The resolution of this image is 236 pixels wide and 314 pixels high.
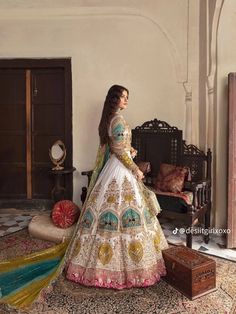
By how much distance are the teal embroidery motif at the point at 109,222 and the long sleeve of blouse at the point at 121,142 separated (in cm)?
42

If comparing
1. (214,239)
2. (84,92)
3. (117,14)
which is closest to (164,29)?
(117,14)

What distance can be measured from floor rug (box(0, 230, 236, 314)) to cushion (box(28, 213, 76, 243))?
0.86m

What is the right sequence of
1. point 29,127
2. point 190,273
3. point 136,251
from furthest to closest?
point 29,127, point 136,251, point 190,273

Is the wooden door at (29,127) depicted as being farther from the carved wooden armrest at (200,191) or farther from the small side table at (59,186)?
the carved wooden armrest at (200,191)

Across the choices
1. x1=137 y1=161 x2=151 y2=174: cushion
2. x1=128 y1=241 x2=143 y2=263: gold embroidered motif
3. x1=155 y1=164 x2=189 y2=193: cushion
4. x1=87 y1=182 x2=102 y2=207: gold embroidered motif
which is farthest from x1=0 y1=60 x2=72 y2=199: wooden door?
x1=128 y1=241 x2=143 y2=263: gold embroidered motif

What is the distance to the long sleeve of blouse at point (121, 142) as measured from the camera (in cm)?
268

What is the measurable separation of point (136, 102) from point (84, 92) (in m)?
0.78

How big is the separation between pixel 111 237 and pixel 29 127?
9.60 ft

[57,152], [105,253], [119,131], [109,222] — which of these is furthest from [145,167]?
[105,253]

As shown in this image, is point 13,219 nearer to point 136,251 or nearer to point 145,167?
point 145,167

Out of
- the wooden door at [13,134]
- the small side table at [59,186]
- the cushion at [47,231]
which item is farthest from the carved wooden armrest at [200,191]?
the wooden door at [13,134]

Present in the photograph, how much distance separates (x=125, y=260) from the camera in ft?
8.39

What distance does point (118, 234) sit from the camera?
259 cm

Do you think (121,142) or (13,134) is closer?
(121,142)
